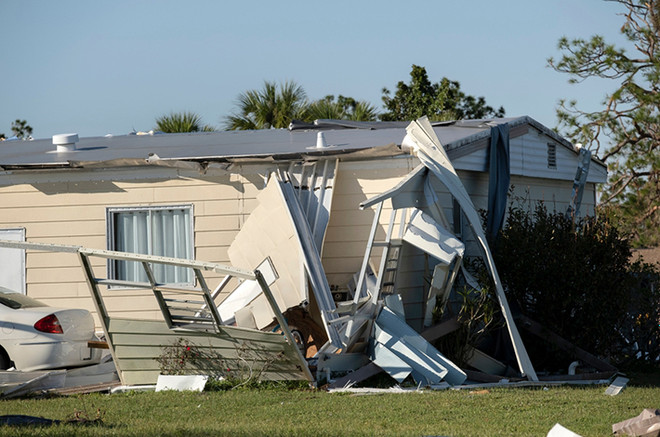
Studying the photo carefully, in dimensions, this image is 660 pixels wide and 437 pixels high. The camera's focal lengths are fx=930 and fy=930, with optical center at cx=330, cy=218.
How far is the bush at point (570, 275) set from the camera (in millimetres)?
12258

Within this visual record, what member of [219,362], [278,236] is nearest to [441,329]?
[278,236]

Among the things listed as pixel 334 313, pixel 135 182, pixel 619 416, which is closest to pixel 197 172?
pixel 135 182

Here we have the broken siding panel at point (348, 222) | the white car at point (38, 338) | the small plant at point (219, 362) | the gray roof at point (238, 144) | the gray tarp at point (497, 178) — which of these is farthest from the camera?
the gray tarp at point (497, 178)

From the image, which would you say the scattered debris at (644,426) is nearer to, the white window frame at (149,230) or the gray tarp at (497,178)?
the gray tarp at (497,178)

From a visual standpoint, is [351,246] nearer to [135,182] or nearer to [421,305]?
[421,305]

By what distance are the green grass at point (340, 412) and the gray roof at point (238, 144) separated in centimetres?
362

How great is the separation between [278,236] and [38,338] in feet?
10.1

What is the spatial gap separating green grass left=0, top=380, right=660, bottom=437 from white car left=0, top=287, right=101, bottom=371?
34.5 inches

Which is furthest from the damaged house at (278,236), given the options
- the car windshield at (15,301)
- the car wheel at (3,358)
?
the car wheel at (3,358)

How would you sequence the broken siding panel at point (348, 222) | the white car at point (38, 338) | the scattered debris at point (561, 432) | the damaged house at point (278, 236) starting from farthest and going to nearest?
the broken siding panel at point (348, 222) → the white car at point (38, 338) → the damaged house at point (278, 236) → the scattered debris at point (561, 432)

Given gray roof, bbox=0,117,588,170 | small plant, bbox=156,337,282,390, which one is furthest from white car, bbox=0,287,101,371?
gray roof, bbox=0,117,588,170

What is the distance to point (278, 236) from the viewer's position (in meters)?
11.5

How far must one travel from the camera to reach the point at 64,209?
513 inches

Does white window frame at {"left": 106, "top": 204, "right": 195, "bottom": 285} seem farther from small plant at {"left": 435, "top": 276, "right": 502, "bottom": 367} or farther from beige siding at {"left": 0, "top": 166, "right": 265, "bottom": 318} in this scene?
small plant at {"left": 435, "top": 276, "right": 502, "bottom": 367}
